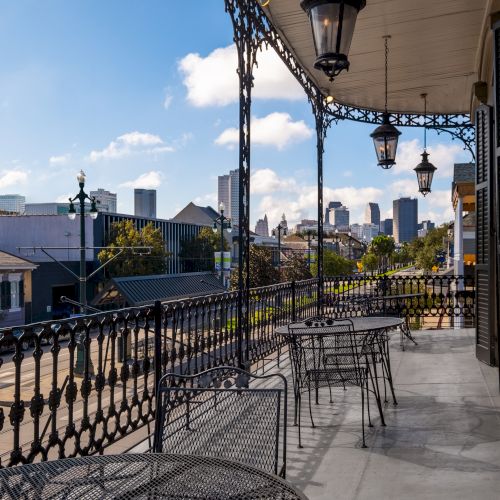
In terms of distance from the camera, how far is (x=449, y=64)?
27.0 ft

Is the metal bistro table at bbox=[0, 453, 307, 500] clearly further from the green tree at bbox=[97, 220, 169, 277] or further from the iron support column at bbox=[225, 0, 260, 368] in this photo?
the green tree at bbox=[97, 220, 169, 277]

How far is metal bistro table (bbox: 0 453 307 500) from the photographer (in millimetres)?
1751

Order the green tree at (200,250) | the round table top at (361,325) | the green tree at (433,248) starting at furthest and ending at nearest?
the green tree at (433,248) < the green tree at (200,250) < the round table top at (361,325)

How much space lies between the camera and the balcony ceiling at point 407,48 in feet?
20.7

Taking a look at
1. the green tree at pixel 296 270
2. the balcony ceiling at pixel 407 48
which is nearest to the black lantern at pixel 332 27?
the balcony ceiling at pixel 407 48

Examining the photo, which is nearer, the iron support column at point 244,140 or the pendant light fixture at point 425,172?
the iron support column at point 244,140

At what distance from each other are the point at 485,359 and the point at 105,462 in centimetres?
606

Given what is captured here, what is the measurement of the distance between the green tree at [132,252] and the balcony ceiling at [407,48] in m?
35.1

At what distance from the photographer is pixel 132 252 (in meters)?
44.0

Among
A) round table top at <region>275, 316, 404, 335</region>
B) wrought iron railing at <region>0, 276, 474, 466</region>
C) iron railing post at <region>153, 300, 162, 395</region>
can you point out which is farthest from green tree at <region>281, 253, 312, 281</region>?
iron railing post at <region>153, 300, 162, 395</region>

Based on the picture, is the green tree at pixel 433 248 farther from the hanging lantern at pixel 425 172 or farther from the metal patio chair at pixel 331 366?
the metal patio chair at pixel 331 366

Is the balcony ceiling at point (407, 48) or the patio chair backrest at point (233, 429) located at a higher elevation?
the balcony ceiling at point (407, 48)

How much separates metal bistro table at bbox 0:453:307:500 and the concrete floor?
151 centimetres

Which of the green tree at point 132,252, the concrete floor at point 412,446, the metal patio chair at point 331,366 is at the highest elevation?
the green tree at point 132,252
